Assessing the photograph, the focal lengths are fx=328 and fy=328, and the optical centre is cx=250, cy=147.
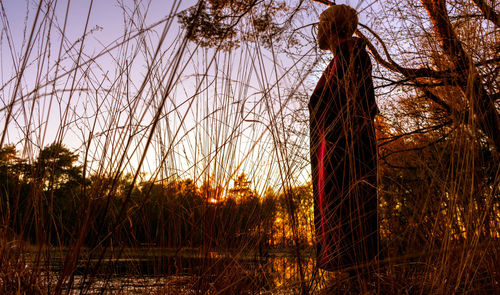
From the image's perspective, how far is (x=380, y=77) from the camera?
279 cm

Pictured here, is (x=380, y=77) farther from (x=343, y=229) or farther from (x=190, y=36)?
(x=190, y=36)

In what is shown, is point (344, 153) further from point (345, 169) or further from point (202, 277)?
point (202, 277)

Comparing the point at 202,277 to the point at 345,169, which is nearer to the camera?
the point at 202,277

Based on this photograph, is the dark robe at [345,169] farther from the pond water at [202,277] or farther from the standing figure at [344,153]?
the pond water at [202,277]

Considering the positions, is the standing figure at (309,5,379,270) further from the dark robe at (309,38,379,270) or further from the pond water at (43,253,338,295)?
the pond water at (43,253,338,295)

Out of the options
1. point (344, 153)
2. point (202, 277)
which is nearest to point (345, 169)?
point (344, 153)

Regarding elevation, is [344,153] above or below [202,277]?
above

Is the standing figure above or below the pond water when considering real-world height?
above

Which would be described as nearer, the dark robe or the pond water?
the pond water

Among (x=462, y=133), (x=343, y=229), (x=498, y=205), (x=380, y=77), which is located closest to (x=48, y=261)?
(x=343, y=229)

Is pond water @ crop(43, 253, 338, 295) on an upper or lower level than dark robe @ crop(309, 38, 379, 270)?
lower

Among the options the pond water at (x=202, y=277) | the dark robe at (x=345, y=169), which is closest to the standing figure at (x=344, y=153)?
the dark robe at (x=345, y=169)

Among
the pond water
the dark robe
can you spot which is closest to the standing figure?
the dark robe

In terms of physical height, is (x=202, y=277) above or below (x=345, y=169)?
below
